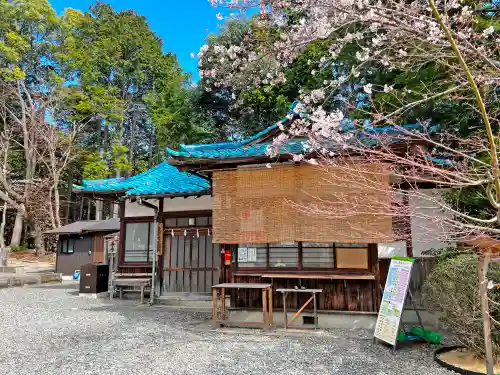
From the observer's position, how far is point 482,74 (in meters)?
3.96

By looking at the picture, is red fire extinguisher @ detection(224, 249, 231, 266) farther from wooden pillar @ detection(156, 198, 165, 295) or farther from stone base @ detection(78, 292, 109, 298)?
stone base @ detection(78, 292, 109, 298)

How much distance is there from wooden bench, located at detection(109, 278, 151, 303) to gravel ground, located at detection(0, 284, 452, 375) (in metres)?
2.14

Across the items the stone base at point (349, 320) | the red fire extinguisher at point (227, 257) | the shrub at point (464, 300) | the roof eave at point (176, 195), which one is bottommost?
the stone base at point (349, 320)

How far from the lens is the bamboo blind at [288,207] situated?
6.85m

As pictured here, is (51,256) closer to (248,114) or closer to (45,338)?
(248,114)

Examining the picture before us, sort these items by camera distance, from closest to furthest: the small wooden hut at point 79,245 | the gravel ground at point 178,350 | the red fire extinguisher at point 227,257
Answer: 1. the gravel ground at point 178,350
2. the red fire extinguisher at point 227,257
3. the small wooden hut at point 79,245

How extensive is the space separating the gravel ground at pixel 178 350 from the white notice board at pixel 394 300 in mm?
244

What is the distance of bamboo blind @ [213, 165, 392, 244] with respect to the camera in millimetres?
6852

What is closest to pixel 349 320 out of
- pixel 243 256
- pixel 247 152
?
pixel 243 256

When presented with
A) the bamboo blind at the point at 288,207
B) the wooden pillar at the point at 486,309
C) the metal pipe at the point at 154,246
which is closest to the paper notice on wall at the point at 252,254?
the bamboo blind at the point at 288,207

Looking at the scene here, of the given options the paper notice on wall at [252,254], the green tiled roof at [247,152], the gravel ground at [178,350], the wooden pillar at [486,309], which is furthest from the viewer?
the paper notice on wall at [252,254]

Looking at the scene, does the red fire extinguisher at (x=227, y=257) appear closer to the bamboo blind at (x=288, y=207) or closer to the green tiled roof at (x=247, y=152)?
the bamboo blind at (x=288, y=207)

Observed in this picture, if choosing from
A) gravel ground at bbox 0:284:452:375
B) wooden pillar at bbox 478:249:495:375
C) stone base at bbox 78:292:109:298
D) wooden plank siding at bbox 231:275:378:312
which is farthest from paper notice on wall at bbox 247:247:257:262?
stone base at bbox 78:292:109:298

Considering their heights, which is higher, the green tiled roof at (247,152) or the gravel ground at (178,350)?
the green tiled roof at (247,152)
